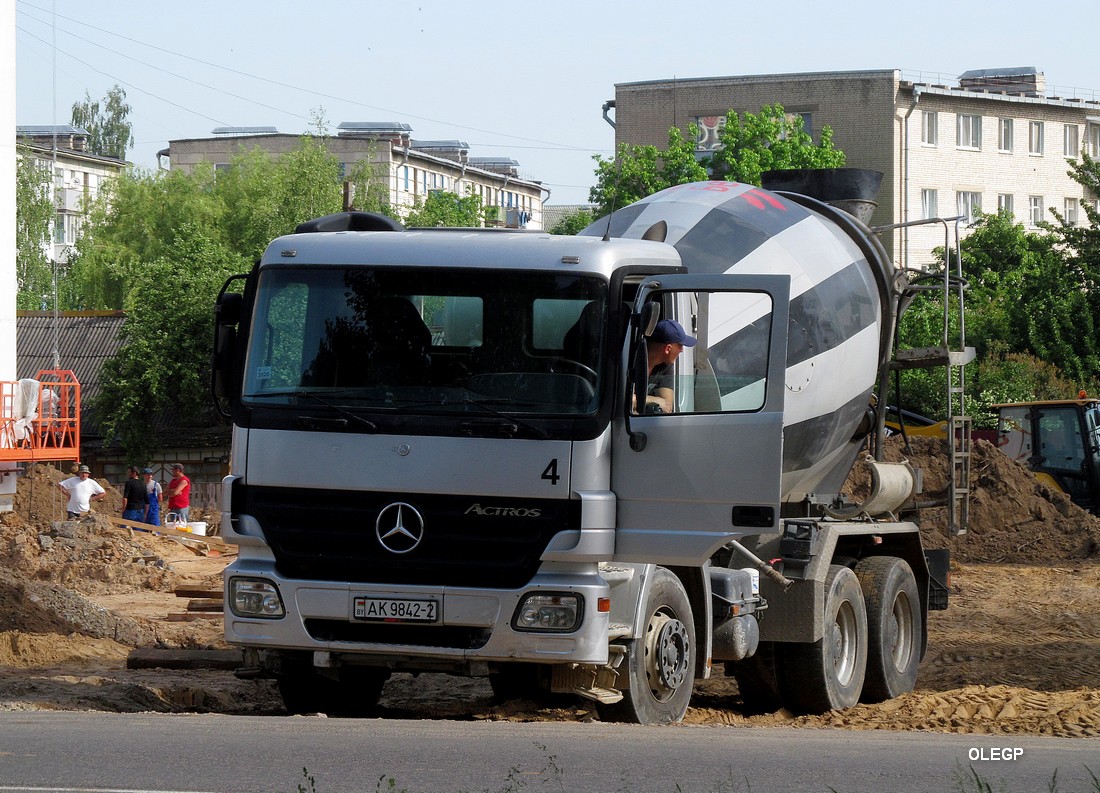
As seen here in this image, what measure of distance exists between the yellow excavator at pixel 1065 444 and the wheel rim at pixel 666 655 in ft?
63.4

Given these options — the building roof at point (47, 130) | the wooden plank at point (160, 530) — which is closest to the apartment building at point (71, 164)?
the building roof at point (47, 130)

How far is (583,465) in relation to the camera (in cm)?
779

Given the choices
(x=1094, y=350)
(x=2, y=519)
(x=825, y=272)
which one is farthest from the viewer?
(x=1094, y=350)

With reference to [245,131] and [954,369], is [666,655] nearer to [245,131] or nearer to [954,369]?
[954,369]

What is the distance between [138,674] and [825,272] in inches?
245

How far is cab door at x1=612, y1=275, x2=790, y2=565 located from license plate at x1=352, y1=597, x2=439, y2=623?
107 centimetres

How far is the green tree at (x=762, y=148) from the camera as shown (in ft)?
177

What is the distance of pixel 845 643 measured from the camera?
10.7 m

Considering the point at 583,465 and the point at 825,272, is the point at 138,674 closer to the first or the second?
the point at 583,465

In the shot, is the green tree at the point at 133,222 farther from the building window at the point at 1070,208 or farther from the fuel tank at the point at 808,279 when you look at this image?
the fuel tank at the point at 808,279

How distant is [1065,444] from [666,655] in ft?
66.6

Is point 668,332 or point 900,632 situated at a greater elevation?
point 668,332

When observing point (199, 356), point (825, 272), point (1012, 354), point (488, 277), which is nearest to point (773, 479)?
point (488, 277)

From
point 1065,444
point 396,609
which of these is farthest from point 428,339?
point 1065,444
